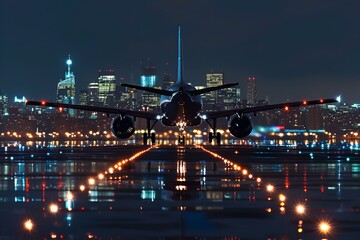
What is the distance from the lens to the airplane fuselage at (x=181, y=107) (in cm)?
7734

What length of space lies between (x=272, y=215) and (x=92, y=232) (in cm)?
463

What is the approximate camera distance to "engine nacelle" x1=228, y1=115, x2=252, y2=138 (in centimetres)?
8419

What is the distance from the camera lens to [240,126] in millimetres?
84250

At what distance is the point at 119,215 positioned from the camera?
66.4 feet

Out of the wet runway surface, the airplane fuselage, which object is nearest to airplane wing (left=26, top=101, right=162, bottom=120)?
the airplane fuselage

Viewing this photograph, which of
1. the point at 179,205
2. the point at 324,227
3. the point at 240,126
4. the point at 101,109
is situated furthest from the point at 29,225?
the point at 101,109

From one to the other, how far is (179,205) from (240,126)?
62.0 meters

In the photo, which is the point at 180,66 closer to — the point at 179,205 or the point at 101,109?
the point at 101,109

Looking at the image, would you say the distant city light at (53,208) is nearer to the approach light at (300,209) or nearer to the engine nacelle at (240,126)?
the approach light at (300,209)

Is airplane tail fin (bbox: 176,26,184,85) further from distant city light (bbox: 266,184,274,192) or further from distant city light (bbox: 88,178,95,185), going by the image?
distant city light (bbox: 266,184,274,192)

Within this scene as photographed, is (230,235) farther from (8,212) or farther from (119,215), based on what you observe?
(8,212)

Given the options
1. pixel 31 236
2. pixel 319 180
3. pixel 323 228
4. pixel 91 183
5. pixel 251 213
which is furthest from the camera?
pixel 319 180

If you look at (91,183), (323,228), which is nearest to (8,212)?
(323,228)

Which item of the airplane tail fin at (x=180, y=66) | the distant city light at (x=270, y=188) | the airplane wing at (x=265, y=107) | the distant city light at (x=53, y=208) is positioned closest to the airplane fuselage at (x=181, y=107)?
the airplane tail fin at (x=180, y=66)
